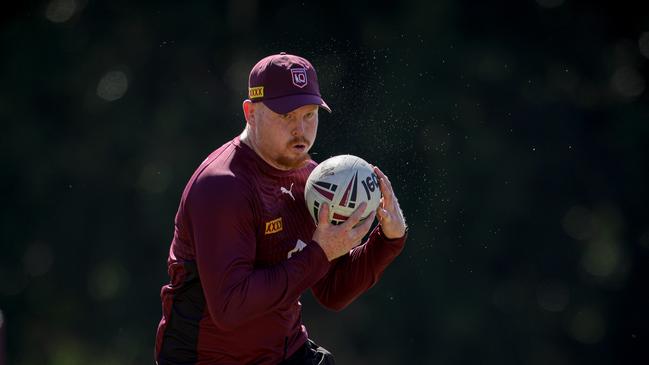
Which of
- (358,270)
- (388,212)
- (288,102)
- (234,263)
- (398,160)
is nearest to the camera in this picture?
(234,263)

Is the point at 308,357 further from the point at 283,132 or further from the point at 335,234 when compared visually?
the point at 283,132

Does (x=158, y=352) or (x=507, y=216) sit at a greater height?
(x=158, y=352)

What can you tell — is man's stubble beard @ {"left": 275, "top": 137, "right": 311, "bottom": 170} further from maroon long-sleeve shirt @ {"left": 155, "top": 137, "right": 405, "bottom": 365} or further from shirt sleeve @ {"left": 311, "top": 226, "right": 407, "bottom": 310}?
shirt sleeve @ {"left": 311, "top": 226, "right": 407, "bottom": 310}

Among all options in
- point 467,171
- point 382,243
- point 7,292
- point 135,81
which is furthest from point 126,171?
point 382,243

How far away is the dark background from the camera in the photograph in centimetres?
863

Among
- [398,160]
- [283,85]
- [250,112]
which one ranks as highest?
[283,85]

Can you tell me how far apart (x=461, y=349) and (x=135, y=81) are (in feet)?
13.5

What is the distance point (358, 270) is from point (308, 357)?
43cm

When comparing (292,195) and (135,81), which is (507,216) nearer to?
(135,81)

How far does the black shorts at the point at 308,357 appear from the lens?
11.9 feet

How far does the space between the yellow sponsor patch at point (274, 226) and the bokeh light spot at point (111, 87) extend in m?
6.01

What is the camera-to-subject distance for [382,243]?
150 inches

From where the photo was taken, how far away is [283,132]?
3.43m

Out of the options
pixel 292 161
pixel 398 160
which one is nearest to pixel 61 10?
pixel 398 160
